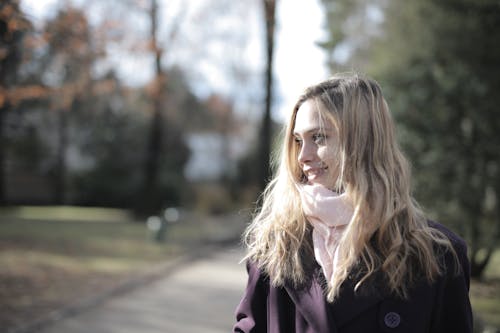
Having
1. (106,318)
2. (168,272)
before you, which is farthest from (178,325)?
(168,272)

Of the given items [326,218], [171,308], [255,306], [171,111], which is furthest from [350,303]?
[171,111]

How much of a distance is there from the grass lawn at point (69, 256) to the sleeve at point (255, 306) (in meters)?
5.22

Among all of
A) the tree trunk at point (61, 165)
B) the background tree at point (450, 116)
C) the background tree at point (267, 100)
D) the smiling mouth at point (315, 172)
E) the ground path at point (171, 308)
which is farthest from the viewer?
the tree trunk at point (61, 165)

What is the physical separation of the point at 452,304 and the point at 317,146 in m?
0.76

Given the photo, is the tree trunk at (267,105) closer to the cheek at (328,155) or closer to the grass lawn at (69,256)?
the grass lawn at (69,256)

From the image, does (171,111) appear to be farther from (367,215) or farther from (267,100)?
(367,215)

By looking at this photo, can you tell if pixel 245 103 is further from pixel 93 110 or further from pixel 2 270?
pixel 2 270

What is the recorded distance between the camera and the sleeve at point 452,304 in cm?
200

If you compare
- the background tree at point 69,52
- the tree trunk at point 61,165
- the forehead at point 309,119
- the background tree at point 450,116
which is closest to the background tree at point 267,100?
the background tree at point 69,52

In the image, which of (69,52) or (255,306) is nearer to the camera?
(255,306)

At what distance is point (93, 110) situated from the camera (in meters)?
31.8

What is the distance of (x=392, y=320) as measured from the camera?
1.97m

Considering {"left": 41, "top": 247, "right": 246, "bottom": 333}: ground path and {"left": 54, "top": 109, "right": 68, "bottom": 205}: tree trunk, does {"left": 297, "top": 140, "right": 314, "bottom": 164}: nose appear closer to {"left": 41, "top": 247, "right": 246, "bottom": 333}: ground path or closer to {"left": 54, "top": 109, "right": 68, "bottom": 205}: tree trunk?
{"left": 41, "top": 247, "right": 246, "bottom": 333}: ground path

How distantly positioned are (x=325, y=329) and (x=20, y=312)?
20.9 feet
